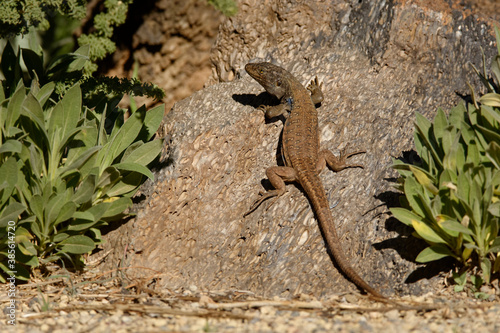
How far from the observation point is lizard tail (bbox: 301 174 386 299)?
3.63 m

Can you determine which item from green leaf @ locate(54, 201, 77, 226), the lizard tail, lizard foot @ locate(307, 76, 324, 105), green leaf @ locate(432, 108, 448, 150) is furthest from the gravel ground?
lizard foot @ locate(307, 76, 324, 105)

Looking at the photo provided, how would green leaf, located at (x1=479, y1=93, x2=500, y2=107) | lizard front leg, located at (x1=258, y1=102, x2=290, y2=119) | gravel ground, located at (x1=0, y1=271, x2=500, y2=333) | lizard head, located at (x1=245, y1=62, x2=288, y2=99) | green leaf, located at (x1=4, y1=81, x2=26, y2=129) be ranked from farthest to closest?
lizard head, located at (x1=245, y1=62, x2=288, y2=99) < lizard front leg, located at (x1=258, y1=102, x2=290, y2=119) < green leaf, located at (x1=479, y1=93, x2=500, y2=107) < green leaf, located at (x1=4, y1=81, x2=26, y2=129) < gravel ground, located at (x1=0, y1=271, x2=500, y2=333)

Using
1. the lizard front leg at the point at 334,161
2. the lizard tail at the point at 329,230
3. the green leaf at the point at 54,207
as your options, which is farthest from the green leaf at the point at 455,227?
the green leaf at the point at 54,207

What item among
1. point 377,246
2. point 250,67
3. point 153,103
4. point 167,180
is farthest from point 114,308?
point 153,103

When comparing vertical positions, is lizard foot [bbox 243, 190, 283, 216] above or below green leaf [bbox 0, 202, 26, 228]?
above

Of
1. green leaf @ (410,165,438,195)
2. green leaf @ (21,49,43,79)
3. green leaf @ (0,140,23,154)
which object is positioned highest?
green leaf @ (21,49,43,79)

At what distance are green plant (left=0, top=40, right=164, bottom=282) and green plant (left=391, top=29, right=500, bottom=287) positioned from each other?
2132 millimetres

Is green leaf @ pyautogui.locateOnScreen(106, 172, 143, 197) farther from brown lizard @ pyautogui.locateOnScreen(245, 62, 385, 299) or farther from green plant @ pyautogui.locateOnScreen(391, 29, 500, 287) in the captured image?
green plant @ pyautogui.locateOnScreen(391, 29, 500, 287)

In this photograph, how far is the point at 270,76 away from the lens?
17.0 ft

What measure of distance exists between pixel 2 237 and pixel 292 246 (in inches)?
89.2

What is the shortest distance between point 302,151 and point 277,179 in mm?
407

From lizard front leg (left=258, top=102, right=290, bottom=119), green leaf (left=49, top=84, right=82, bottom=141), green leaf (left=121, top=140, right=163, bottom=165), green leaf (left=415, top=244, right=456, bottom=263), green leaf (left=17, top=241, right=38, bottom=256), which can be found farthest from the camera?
lizard front leg (left=258, top=102, right=290, bottom=119)

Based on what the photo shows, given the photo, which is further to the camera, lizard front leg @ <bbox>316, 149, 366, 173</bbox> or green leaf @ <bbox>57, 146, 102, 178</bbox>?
lizard front leg @ <bbox>316, 149, 366, 173</bbox>

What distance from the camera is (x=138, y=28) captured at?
21.0 feet
